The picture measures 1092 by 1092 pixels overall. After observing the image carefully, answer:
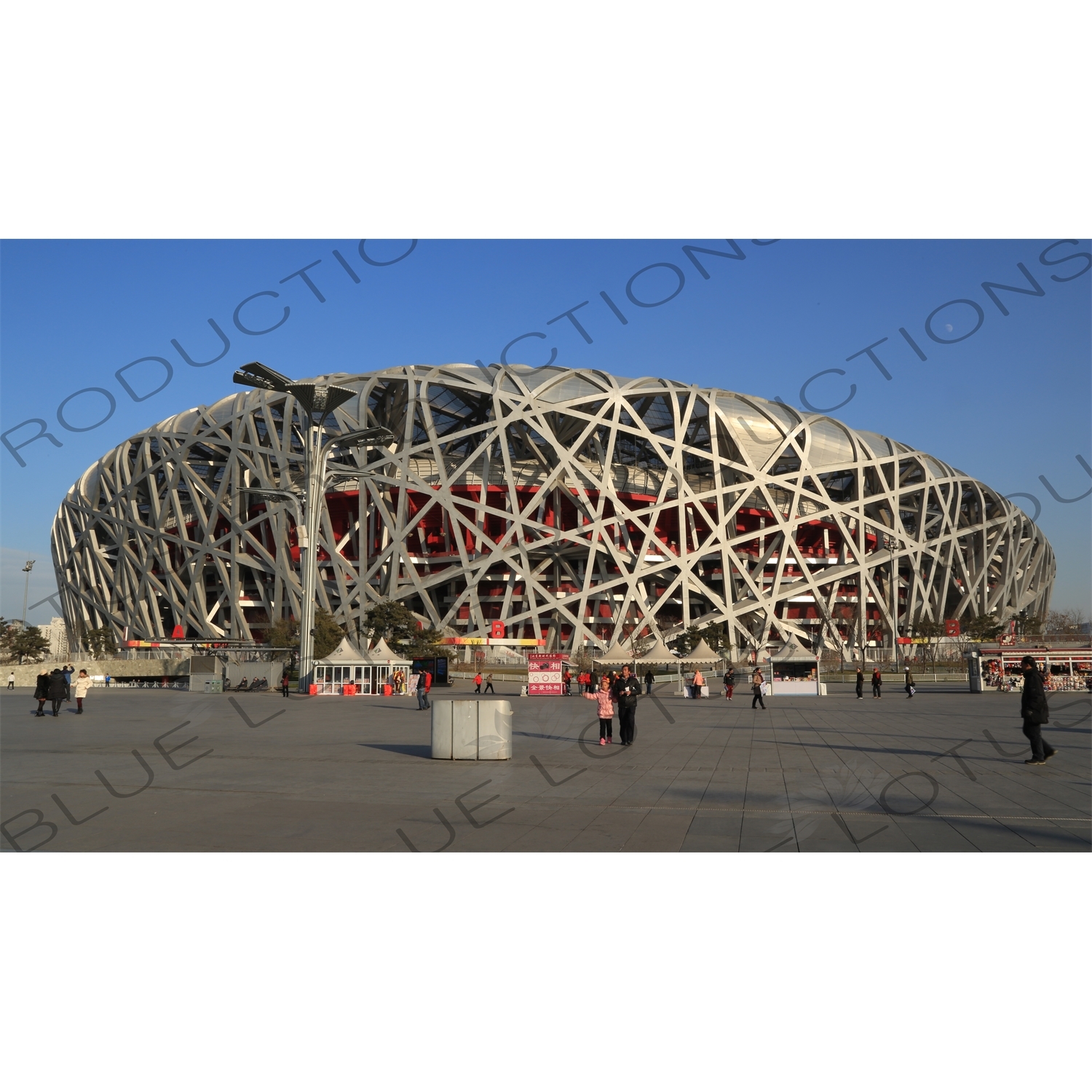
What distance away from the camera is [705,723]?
20078 millimetres

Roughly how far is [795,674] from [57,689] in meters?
24.8

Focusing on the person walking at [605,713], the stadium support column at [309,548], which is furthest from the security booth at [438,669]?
the person walking at [605,713]

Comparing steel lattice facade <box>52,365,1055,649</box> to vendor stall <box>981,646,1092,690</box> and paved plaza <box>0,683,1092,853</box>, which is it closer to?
vendor stall <box>981,646,1092,690</box>

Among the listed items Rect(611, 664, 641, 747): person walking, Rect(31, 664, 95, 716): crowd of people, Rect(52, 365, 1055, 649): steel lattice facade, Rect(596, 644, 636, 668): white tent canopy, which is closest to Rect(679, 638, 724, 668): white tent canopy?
Rect(596, 644, 636, 668): white tent canopy

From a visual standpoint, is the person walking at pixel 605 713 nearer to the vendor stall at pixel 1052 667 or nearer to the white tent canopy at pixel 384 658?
the white tent canopy at pixel 384 658

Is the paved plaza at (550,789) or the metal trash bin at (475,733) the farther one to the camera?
the metal trash bin at (475,733)

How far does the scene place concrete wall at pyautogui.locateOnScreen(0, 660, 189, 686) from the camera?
46.3 meters

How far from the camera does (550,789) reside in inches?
382

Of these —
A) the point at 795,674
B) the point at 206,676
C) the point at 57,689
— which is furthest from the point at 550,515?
the point at 57,689

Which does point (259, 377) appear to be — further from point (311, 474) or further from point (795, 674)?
point (795, 674)

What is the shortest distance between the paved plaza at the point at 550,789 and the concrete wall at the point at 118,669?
29.8m

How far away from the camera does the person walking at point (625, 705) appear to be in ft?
49.0

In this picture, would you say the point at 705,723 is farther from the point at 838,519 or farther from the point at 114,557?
the point at 114,557

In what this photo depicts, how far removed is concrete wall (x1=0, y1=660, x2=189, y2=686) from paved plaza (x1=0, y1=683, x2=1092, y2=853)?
29.8m
